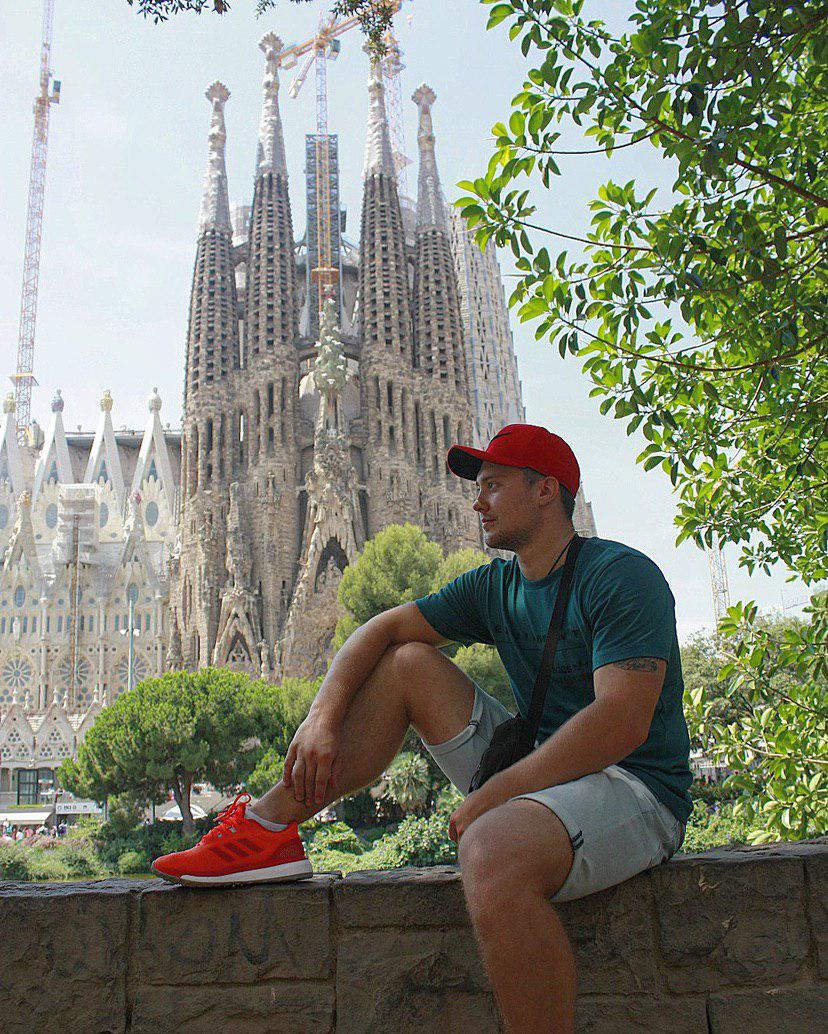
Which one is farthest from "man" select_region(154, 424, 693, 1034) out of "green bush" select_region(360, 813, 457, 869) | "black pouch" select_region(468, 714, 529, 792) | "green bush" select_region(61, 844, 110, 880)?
"green bush" select_region(61, 844, 110, 880)

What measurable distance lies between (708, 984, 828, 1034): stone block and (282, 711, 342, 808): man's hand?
3.43 ft

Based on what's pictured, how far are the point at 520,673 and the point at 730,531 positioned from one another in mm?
2581

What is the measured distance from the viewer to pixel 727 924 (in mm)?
2289

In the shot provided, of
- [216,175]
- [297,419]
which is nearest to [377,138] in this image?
[216,175]

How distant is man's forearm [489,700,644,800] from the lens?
212 cm

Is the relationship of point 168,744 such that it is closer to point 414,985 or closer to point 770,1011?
point 414,985

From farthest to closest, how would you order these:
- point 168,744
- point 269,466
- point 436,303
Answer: point 436,303 < point 269,466 < point 168,744

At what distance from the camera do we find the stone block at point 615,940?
7.42 feet

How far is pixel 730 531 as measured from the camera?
4.81 meters

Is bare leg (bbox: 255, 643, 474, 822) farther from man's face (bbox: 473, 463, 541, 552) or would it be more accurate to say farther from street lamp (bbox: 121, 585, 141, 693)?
street lamp (bbox: 121, 585, 141, 693)

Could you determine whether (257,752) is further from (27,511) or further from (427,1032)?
(27,511)

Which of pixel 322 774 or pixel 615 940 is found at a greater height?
pixel 322 774

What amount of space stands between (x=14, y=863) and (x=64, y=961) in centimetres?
2082

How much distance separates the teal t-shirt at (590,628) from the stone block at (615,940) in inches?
9.2
